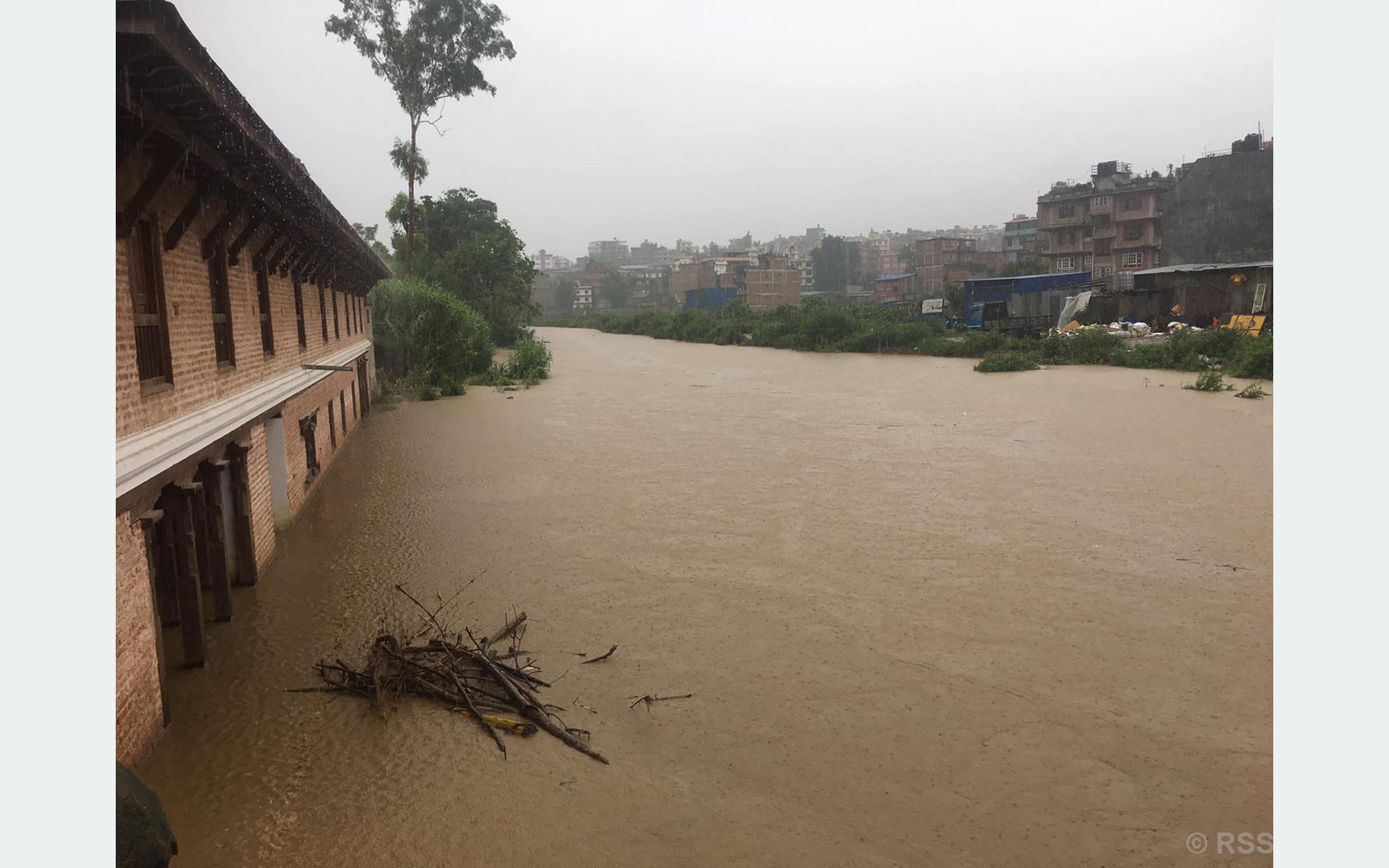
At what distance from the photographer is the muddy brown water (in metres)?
5.15

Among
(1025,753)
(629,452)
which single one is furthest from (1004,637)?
(629,452)

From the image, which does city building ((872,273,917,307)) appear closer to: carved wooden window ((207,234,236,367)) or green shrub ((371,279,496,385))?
green shrub ((371,279,496,385))

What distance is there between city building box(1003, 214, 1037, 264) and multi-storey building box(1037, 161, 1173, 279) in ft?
56.9

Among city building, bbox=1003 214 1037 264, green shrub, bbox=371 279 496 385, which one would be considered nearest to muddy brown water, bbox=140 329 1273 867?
green shrub, bbox=371 279 496 385

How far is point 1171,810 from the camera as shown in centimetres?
545

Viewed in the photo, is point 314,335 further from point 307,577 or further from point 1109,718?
point 1109,718

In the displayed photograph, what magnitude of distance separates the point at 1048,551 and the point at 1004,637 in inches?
116

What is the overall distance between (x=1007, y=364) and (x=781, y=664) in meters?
24.8

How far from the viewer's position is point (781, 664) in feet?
24.7

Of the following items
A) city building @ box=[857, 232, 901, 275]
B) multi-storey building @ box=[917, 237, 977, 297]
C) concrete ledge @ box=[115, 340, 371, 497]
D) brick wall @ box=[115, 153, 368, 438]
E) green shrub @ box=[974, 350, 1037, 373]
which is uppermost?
city building @ box=[857, 232, 901, 275]

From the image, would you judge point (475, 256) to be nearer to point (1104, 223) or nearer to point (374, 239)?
point (374, 239)

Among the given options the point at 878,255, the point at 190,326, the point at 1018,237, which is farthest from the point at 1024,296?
the point at 878,255

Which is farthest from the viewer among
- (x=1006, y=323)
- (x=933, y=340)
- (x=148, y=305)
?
(x=933, y=340)

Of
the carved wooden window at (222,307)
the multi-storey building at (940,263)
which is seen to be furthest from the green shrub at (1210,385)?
the multi-storey building at (940,263)
